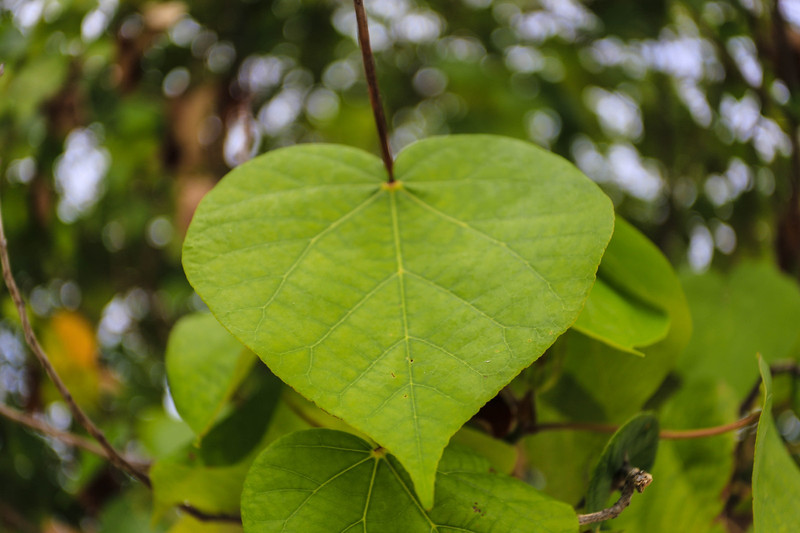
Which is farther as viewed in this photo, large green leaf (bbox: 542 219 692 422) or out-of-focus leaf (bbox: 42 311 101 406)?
out-of-focus leaf (bbox: 42 311 101 406)

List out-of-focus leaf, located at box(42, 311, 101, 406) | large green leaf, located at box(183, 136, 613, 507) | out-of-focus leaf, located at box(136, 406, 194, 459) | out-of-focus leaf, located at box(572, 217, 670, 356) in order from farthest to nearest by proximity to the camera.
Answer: out-of-focus leaf, located at box(42, 311, 101, 406)
out-of-focus leaf, located at box(136, 406, 194, 459)
out-of-focus leaf, located at box(572, 217, 670, 356)
large green leaf, located at box(183, 136, 613, 507)

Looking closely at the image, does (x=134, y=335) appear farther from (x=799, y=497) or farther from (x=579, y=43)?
(x=799, y=497)

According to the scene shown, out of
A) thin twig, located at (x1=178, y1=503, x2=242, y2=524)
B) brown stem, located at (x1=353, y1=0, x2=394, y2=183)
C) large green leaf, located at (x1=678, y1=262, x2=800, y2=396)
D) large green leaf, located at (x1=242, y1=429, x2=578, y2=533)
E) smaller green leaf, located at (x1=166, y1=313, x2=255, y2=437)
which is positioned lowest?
large green leaf, located at (x1=678, y1=262, x2=800, y2=396)

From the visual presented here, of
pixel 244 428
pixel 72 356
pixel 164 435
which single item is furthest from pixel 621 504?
pixel 72 356

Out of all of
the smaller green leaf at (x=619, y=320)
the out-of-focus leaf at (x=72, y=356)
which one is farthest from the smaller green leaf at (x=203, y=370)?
the out-of-focus leaf at (x=72, y=356)

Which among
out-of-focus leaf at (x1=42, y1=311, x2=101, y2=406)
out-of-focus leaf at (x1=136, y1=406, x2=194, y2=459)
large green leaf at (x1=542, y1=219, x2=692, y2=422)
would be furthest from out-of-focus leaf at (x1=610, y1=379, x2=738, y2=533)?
out-of-focus leaf at (x1=42, y1=311, x2=101, y2=406)

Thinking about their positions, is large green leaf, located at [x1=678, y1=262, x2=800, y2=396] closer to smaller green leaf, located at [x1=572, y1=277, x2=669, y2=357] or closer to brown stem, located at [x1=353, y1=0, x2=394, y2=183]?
smaller green leaf, located at [x1=572, y1=277, x2=669, y2=357]
